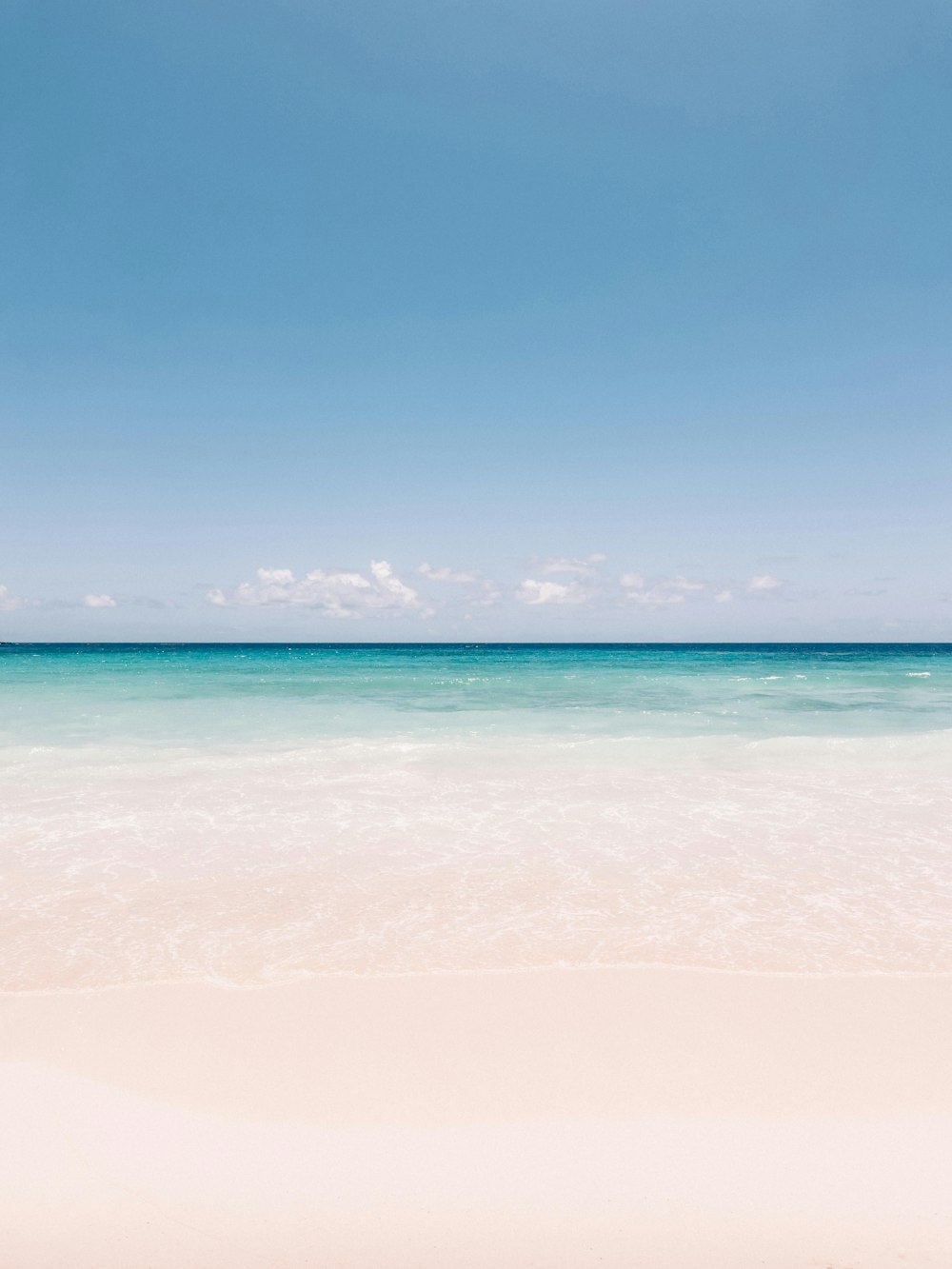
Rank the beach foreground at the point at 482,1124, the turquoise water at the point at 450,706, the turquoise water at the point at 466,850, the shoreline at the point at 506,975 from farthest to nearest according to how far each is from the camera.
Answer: the turquoise water at the point at 450,706
the turquoise water at the point at 466,850
the shoreline at the point at 506,975
the beach foreground at the point at 482,1124

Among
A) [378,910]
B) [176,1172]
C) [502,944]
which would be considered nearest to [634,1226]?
[176,1172]

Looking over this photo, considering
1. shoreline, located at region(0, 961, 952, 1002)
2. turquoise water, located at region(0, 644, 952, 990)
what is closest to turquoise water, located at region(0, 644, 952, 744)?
turquoise water, located at region(0, 644, 952, 990)

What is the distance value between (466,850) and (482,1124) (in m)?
4.69

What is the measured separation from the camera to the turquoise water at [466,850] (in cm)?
579

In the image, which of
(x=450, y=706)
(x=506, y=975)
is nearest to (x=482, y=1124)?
(x=506, y=975)

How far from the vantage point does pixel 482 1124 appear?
3.70 metres

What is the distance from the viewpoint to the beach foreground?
304 cm

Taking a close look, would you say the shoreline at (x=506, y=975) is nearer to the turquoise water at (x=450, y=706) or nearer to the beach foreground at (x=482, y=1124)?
the beach foreground at (x=482, y=1124)

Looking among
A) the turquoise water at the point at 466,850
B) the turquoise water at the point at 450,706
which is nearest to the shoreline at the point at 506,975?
the turquoise water at the point at 466,850

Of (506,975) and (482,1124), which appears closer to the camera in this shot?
(482,1124)

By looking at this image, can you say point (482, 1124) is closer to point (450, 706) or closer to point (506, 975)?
point (506, 975)

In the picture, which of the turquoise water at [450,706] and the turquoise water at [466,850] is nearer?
the turquoise water at [466,850]

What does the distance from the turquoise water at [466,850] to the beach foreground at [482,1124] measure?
0.64 meters

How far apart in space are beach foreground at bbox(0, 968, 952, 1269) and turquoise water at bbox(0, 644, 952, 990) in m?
0.64
